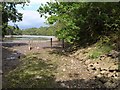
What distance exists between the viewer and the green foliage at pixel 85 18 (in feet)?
50.0

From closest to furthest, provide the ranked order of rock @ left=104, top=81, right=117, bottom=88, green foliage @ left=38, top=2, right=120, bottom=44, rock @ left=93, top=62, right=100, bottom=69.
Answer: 1. rock @ left=104, top=81, right=117, bottom=88
2. rock @ left=93, top=62, right=100, bottom=69
3. green foliage @ left=38, top=2, right=120, bottom=44

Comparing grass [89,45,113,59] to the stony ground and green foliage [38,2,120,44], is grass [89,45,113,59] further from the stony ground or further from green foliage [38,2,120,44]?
green foliage [38,2,120,44]

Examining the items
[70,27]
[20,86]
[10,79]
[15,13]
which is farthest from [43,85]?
[15,13]

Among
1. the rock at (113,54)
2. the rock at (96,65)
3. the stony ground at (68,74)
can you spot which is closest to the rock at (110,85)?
the stony ground at (68,74)

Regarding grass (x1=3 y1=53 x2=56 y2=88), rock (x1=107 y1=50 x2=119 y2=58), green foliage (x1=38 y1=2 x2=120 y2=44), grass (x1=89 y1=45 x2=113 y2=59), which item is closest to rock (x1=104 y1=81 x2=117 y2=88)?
grass (x1=3 y1=53 x2=56 y2=88)

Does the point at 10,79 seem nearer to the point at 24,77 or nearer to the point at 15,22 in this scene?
the point at 24,77

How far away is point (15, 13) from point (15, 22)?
1587mm

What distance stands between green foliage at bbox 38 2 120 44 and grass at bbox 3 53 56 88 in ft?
12.1

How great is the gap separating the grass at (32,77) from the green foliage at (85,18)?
3698 mm

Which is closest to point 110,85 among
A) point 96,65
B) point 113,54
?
point 96,65

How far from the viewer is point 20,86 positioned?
9.53 metres

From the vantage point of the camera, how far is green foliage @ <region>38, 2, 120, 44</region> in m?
15.2

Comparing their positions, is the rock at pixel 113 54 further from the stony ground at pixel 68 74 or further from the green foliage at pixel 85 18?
the green foliage at pixel 85 18

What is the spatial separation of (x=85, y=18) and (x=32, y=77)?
6.56 m
